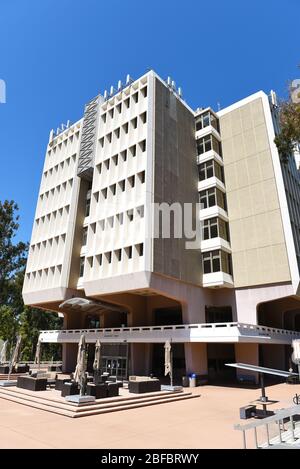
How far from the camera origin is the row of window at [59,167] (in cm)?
4256

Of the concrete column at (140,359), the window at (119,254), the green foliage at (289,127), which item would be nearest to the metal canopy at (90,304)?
the concrete column at (140,359)

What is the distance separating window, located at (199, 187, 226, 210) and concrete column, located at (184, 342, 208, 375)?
47.4 ft

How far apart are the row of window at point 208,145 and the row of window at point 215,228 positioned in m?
8.96

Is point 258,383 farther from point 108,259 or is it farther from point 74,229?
point 74,229

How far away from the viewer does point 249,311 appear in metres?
31.3

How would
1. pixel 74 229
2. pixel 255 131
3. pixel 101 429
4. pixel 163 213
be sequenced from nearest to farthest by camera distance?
pixel 101 429, pixel 163 213, pixel 255 131, pixel 74 229

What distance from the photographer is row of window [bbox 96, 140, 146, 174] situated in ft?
107

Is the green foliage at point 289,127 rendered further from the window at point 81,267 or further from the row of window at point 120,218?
the window at point 81,267

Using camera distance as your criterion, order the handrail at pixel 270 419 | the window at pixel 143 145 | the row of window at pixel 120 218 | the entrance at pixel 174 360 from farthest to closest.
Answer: the entrance at pixel 174 360 < the window at pixel 143 145 < the row of window at pixel 120 218 < the handrail at pixel 270 419

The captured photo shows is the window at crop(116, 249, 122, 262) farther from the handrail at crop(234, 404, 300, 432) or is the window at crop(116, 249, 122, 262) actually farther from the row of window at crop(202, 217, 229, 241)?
the handrail at crop(234, 404, 300, 432)

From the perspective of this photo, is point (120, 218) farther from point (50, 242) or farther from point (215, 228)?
point (50, 242)

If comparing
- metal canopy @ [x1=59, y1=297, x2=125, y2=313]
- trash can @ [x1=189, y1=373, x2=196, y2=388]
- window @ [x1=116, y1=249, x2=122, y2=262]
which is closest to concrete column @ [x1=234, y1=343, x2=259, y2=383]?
trash can @ [x1=189, y1=373, x2=196, y2=388]
